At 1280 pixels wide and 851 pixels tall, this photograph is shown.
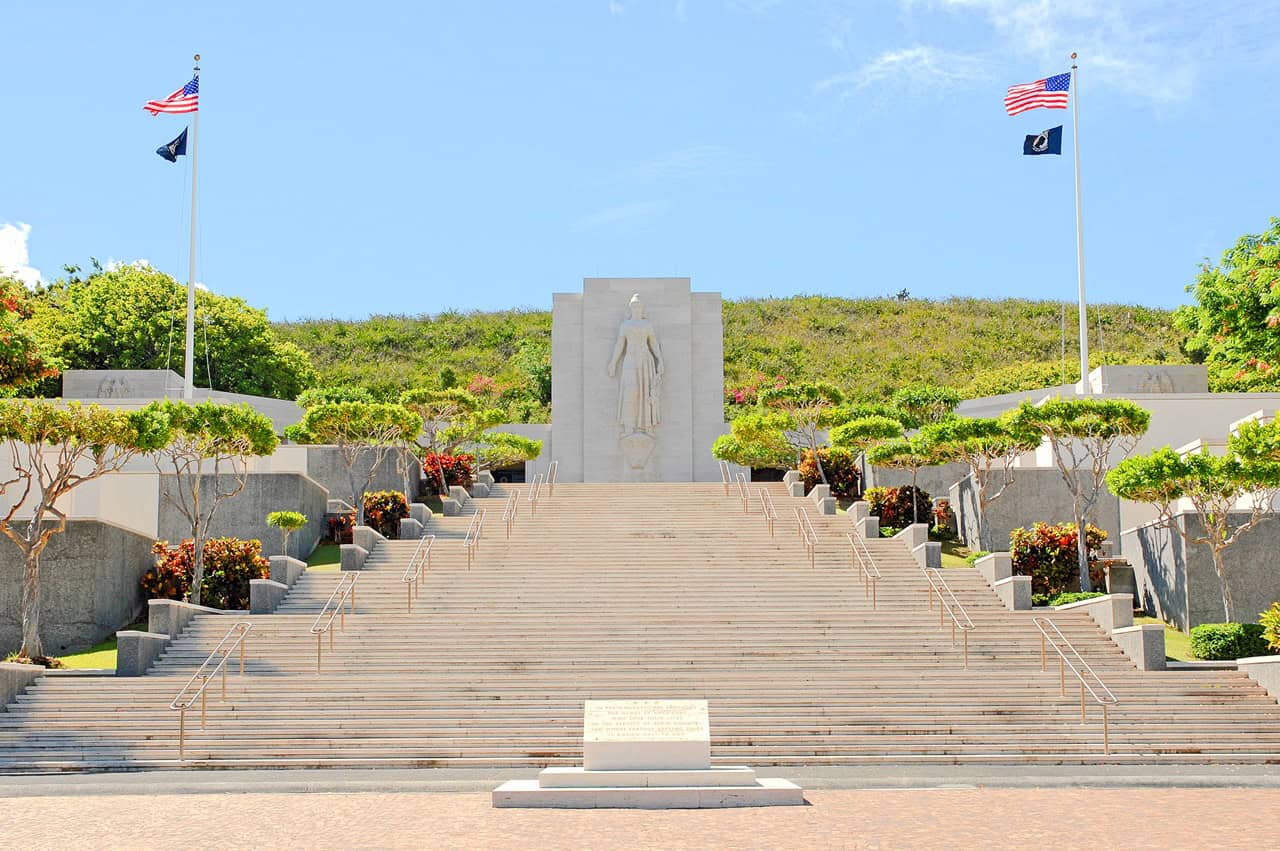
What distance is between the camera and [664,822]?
453 inches

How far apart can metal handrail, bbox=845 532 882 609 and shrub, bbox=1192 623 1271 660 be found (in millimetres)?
5380

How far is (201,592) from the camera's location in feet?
78.4

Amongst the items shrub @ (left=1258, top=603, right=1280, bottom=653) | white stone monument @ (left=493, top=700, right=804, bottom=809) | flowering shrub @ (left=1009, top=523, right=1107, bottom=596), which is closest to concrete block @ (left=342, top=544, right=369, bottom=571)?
white stone monument @ (left=493, top=700, right=804, bottom=809)

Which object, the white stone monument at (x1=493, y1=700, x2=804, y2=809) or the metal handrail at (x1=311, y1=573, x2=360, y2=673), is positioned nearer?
the white stone monument at (x1=493, y1=700, x2=804, y2=809)

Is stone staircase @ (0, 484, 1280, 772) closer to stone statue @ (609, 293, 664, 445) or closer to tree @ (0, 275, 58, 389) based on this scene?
tree @ (0, 275, 58, 389)

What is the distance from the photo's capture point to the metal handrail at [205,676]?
1633cm

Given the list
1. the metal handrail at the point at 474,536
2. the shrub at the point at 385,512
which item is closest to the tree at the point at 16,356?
the metal handrail at the point at 474,536

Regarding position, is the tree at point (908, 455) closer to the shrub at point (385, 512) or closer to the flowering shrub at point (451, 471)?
the shrub at point (385, 512)

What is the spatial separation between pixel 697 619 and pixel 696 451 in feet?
58.5

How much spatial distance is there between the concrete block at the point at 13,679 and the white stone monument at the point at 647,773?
363 inches

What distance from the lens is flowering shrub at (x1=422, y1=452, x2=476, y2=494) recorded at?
3475 cm

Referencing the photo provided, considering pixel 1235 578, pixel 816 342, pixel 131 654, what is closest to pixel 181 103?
pixel 131 654

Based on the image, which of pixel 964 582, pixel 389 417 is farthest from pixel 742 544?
pixel 389 417

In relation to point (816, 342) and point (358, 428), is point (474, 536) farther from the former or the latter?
point (816, 342)
